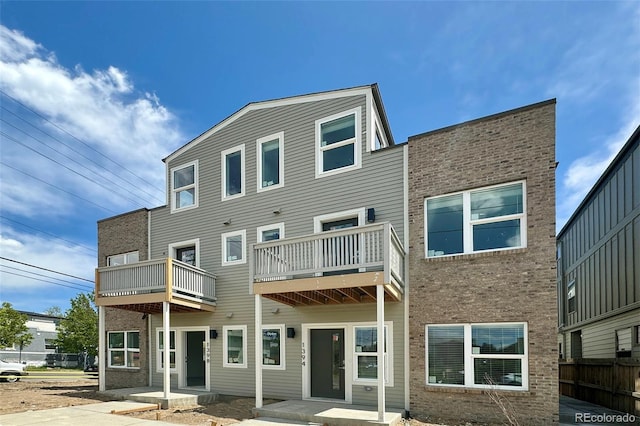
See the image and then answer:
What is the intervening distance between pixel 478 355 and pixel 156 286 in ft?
28.5

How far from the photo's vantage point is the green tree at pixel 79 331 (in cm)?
3319

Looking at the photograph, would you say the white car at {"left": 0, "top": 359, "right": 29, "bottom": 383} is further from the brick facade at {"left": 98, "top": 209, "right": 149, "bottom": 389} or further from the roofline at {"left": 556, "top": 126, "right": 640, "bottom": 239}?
the roofline at {"left": 556, "top": 126, "right": 640, "bottom": 239}

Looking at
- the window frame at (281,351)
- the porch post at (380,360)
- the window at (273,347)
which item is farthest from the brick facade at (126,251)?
the porch post at (380,360)

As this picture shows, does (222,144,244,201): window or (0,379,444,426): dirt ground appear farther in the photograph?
(222,144,244,201): window

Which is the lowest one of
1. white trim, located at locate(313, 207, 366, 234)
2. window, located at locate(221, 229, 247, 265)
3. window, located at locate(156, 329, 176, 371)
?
window, located at locate(156, 329, 176, 371)

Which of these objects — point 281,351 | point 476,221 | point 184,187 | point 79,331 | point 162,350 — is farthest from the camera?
point 79,331

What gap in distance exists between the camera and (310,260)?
29.6 ft

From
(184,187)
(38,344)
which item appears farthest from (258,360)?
(38,344)

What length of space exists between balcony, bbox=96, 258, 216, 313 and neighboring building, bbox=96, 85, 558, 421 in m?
0.05

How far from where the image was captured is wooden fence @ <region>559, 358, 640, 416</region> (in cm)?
869

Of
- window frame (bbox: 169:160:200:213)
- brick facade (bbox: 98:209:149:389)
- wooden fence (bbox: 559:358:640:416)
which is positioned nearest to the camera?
wooden fence (bbox: 559:358:640:416)

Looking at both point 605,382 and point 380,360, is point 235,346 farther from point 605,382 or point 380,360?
point 605,382

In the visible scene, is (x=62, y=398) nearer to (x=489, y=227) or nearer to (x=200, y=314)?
(x=200, y=314)

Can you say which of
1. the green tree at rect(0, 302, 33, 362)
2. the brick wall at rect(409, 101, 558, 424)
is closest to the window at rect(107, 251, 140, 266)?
the brick wall at rect(409, 101, 558, 424)
